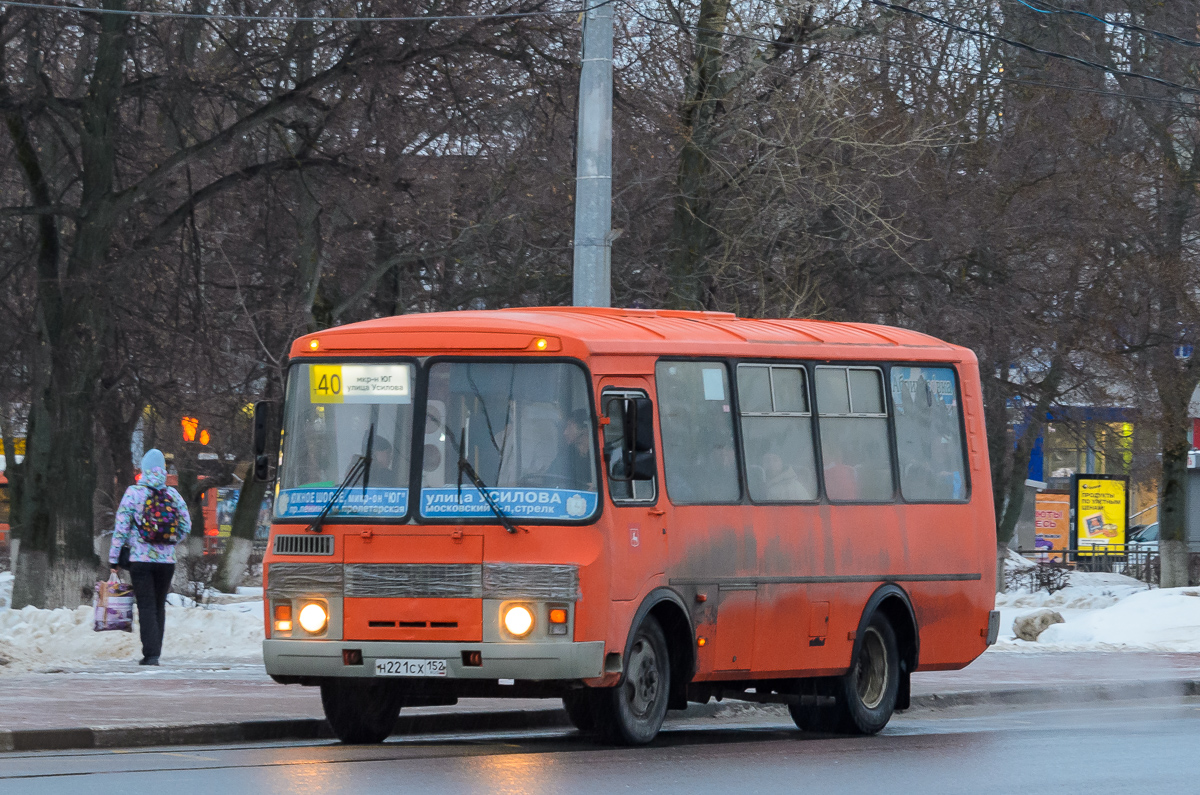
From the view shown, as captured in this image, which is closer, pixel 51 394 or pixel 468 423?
pixel 468 423

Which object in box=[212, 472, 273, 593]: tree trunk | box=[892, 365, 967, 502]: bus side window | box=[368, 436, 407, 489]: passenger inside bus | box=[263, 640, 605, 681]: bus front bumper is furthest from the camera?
box=[212, 472, 273, 593]: tree trunk

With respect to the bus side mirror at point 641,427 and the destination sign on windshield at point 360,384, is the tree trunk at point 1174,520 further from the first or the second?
the destination sign on windshield at point 360,384

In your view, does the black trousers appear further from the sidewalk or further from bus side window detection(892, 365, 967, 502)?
bus side window detection(892, 365, 967, 502)

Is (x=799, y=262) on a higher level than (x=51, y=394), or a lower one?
higher

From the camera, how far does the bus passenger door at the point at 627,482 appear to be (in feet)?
35.3

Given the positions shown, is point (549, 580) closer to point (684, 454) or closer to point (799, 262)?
point (684, 454)

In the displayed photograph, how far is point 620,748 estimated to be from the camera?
11.1 metres

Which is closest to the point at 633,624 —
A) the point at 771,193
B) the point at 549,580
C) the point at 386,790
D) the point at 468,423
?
the point at 549,580

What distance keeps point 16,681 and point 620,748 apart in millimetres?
5207

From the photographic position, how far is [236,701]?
41.7 ft

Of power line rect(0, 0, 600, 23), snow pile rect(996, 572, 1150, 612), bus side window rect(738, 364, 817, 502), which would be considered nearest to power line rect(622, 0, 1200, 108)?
power line rect(0, 0, 600, 23)

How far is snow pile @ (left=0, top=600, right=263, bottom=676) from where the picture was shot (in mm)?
15836

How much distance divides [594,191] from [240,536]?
57.9ft

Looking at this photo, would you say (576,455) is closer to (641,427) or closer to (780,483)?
(641,427)
